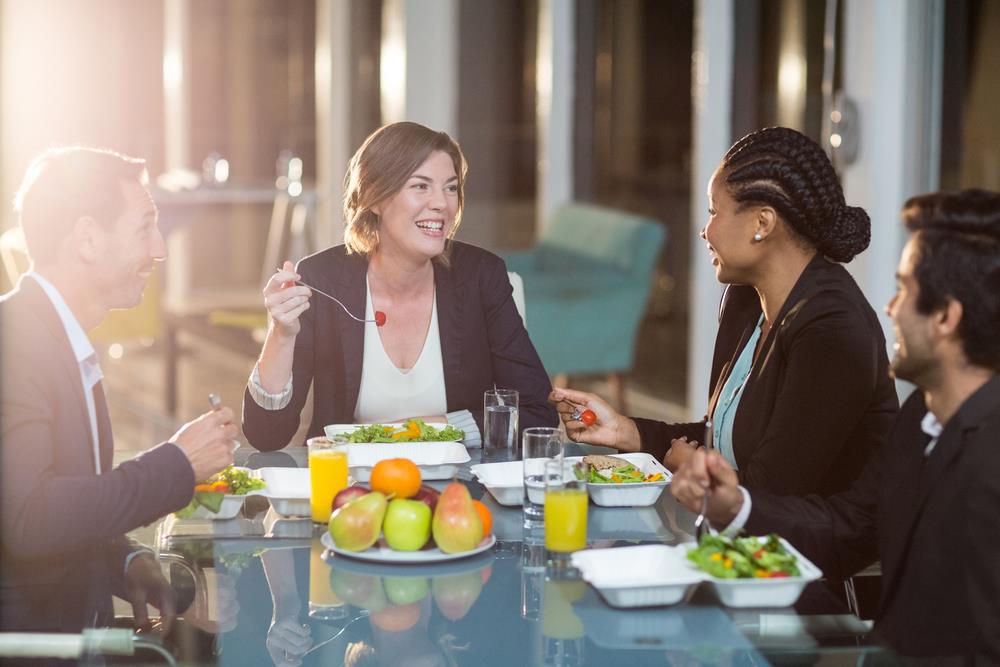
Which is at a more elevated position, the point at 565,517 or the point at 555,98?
the point at 555,98

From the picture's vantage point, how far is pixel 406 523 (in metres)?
1.63

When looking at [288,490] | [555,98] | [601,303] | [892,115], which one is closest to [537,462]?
[288,490]

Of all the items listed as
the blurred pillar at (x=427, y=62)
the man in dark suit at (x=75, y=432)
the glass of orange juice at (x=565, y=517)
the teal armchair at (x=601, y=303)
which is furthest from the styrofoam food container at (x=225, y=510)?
the blurred pillar at (x=427, y=62)

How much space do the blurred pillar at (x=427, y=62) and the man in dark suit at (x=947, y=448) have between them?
577 cm

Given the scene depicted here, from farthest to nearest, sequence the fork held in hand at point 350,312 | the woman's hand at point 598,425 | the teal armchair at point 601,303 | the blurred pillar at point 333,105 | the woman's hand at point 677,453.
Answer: the blurred pillar at point 333,105
the teal armchair at point 601,303
the fork held in hand at point 350,312
the woman's hand at point 598,425
the woman's hand at point 677,453

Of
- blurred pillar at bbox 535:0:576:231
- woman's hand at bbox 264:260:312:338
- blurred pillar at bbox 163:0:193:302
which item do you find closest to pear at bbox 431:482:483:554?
woman's hand at bbox 264:260:312:338

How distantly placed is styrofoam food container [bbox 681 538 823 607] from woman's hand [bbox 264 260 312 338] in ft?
3.34

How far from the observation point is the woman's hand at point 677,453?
211 centimetres

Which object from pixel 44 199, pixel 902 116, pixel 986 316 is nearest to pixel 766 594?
pixel 986 316

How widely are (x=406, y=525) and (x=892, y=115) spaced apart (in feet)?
9.80

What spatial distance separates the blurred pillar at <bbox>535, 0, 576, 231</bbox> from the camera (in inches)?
250

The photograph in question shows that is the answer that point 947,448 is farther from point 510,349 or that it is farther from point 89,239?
point 510,349

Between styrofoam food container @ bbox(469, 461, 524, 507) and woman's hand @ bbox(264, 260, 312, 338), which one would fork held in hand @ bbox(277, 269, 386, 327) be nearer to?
woman's hand @ bbox(264, 260, 312, 338)

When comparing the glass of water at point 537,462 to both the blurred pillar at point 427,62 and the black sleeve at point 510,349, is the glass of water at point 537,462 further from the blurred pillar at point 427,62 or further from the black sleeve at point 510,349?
the blurred pillar at point 427,62
